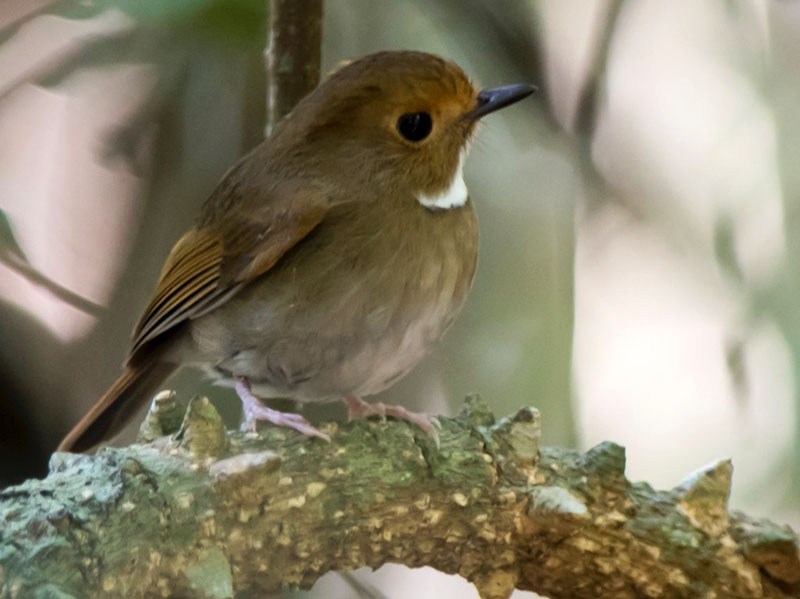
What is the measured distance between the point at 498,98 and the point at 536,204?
0.76 meters

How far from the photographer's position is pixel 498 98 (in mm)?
2576

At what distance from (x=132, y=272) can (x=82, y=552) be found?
1.65 meters

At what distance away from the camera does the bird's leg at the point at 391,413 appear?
7.21 ft

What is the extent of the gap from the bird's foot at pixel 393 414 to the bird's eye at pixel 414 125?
0.61 m

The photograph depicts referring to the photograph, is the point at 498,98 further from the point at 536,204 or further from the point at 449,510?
the point at 449,510

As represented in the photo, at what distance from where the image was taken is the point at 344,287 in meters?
2.33

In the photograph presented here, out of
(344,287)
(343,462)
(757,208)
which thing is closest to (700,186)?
(757,208)

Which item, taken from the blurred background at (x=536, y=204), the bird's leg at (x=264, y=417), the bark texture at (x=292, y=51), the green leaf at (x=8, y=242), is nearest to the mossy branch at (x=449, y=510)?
the bird's leg at (x=264, y=417)

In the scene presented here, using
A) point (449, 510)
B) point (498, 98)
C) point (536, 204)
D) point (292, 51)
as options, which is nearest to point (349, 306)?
point (449, 510)

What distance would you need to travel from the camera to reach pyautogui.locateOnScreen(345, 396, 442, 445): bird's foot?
220 centimetres

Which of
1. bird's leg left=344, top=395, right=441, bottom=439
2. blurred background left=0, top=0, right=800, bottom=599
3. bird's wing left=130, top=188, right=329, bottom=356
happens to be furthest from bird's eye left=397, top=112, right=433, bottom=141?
bird's leg left=344, top=395, right=441, bottom=439

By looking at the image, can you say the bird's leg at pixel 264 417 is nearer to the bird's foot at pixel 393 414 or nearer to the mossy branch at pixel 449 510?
the mossy branch at pixel 449 510

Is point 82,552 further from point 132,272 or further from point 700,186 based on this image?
point 700,186

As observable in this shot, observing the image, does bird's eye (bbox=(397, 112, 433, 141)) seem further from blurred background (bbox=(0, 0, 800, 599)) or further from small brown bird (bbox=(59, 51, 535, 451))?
blurred background (bbox=(0, 0, 800, 599))
